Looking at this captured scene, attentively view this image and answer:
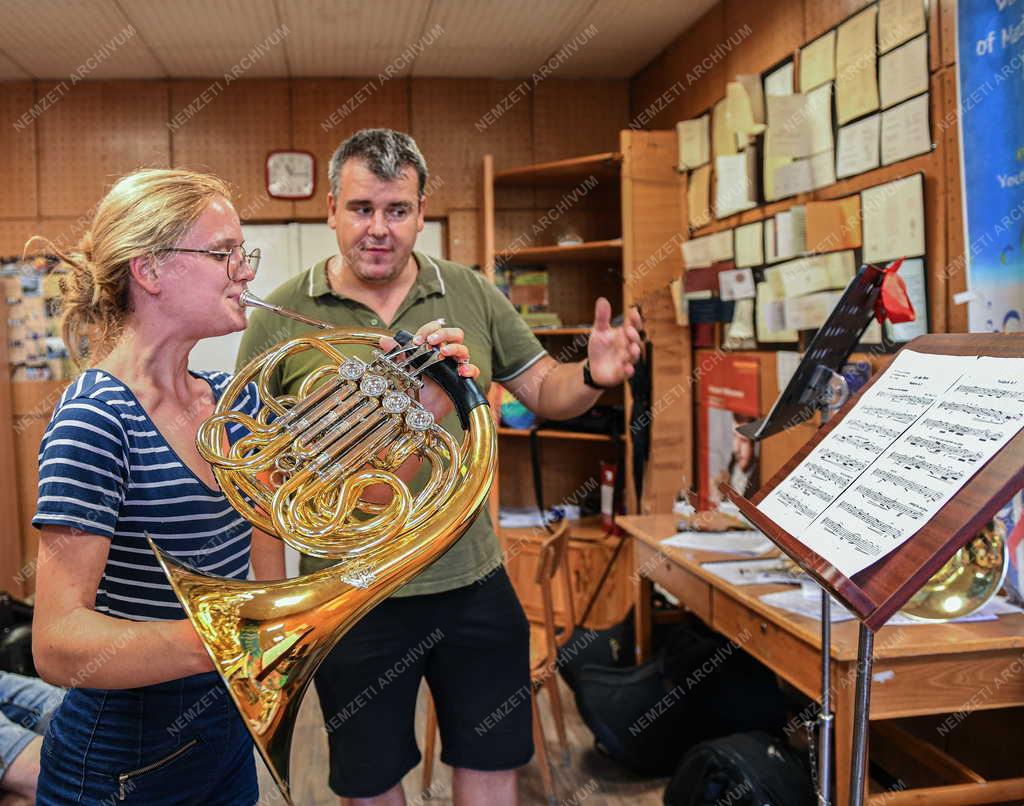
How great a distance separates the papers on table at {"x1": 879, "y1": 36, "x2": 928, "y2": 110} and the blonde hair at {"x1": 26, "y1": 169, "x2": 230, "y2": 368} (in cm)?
187

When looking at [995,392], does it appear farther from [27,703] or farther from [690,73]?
[690,73]

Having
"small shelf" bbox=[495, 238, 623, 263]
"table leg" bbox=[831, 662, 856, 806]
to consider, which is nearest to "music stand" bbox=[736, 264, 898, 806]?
"table leg" bbox=[831, 662, 856, 806]

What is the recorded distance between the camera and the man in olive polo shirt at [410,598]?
1538 millimetres

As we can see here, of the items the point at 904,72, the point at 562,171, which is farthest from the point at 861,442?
the point at 562,171

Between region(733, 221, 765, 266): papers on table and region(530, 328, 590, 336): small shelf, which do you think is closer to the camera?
region(733, 221, 765, 266): papers on table

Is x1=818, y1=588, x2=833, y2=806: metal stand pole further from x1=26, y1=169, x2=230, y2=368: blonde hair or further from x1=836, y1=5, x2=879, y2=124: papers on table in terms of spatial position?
x1=836, y1=5, x2=879, y2=124: papers on table

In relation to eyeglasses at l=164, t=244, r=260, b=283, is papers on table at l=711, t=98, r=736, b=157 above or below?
above

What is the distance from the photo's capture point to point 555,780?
2.68 m

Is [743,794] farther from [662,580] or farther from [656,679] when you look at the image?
[662,580]

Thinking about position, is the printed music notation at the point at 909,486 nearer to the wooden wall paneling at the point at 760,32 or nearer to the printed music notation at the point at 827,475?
the printed music notation at the point at 827,475

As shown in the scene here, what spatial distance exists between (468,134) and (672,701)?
2.98 metres

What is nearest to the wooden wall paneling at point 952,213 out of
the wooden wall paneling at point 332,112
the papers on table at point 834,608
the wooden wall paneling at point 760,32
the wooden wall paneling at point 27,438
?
the papers on table at point 834,608

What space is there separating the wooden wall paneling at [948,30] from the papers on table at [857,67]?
0.87 feet

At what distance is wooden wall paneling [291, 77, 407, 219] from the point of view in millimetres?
4266
